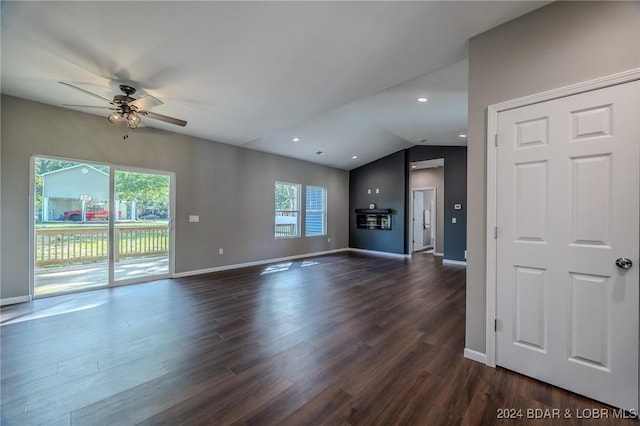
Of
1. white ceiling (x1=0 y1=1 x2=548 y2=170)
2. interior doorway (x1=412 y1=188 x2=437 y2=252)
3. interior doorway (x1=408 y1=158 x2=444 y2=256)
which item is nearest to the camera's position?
white ceiling (x1=0 y1=1 x2=548 y2=170)

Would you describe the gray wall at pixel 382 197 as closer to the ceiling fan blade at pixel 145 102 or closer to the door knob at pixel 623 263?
the door knob at pixel 623 263

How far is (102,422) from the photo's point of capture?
5.02ft

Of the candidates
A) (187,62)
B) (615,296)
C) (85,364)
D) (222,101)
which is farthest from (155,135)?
(615,296)

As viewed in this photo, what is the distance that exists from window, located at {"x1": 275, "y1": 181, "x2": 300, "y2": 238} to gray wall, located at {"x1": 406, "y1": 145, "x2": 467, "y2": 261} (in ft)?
13.3

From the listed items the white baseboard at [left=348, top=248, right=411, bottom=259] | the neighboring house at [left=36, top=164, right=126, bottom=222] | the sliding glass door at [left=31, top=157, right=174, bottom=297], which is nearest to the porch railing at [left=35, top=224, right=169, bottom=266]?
the sliding glass door at [left=31, top=157, right=174, bottom=297]

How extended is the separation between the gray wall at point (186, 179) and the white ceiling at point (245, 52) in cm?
41

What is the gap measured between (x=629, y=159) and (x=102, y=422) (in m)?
3.60

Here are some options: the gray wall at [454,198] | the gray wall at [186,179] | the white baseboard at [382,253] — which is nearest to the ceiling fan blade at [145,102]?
the gray wall at [186,179]

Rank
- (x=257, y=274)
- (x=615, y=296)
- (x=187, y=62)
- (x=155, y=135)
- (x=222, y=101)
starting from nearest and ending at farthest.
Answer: (x=615, y=296) → (x=187, y=62) → (x=222, y=101) → (x=155, y=135) → (x=257, y=274)

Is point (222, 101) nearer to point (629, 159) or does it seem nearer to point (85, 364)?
point (85, 364)

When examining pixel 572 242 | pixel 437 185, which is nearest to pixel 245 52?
pixel 572 242

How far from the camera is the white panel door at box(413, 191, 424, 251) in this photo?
8656 millimetres

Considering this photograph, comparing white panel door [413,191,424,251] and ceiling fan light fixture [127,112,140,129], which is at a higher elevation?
ceiling fan light fixture [127,112,140,129]

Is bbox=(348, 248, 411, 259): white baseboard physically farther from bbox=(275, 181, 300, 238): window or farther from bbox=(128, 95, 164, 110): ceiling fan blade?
bbox=(128, 95, 164, 110): ceiling fan blade
